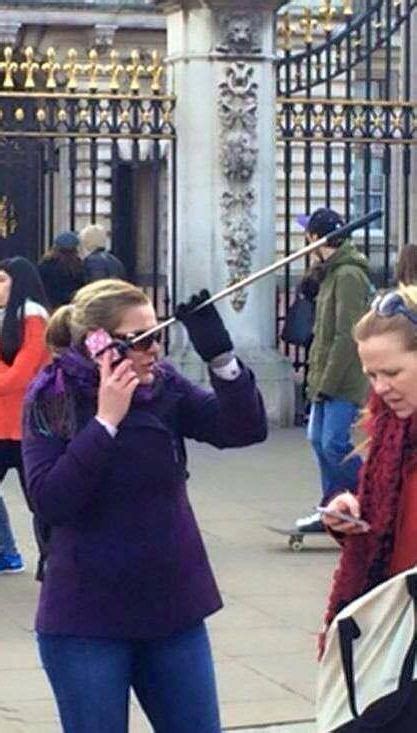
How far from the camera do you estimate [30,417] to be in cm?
483

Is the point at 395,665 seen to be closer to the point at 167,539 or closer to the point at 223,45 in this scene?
the point at 167,539

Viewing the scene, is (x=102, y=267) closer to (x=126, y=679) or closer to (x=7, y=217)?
(x=7, y=217)

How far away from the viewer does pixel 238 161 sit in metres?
14.8

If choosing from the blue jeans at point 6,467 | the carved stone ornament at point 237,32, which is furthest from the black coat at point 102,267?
the blue jeans at point 6,467

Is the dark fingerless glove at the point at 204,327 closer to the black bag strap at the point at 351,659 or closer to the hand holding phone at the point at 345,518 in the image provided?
the hand holding phone at the point at 345,518

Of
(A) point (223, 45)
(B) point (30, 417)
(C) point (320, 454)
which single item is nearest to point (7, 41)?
(A) point (223, 45)

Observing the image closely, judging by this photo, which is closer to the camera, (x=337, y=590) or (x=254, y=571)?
(x=337, y=590)

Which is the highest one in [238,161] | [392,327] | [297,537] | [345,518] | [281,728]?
[392,327]

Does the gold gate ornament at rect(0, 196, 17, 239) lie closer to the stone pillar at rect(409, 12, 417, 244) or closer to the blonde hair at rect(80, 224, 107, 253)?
the blonde hair at rect(80, 224, 107, 253)

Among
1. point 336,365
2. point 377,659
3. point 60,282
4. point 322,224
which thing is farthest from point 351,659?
point 60,282

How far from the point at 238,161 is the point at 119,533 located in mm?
10321

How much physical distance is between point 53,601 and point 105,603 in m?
0.13

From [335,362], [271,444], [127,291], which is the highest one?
[127,291]

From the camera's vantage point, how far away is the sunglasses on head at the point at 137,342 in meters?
4.69
